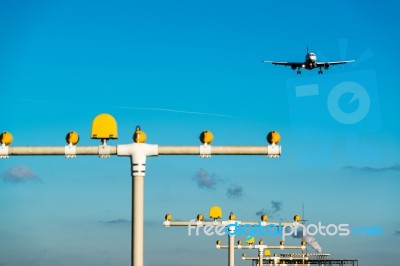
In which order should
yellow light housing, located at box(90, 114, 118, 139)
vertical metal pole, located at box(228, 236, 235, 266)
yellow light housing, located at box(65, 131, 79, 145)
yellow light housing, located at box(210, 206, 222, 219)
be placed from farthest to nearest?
vertical metal pole, located at box(228, 236, 235, 266)
yellow light housing, located at box(210, 206, 222, 219)
yellow light housing, located at box(65, 131, 79, 145)
yellow light housing, located at box(90, 114, 118, 139)

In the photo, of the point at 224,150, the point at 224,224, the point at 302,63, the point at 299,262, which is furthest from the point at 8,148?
the point at 299,262

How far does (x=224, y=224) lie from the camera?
1494 inches

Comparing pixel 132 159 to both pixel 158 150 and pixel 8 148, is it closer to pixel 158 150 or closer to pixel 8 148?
pixel 158 150

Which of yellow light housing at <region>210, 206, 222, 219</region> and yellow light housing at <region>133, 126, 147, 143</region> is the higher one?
yellow light housing at <region>133, 126, 147, 143</region>

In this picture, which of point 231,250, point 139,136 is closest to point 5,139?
point 139,136

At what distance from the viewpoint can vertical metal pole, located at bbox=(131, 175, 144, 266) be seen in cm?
1798

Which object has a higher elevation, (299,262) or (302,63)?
(302,63)

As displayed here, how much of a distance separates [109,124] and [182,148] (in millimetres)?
1641

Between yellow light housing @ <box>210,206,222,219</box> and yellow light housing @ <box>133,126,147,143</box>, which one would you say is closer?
yellow light housing @ <box>133,126,147,143</box>

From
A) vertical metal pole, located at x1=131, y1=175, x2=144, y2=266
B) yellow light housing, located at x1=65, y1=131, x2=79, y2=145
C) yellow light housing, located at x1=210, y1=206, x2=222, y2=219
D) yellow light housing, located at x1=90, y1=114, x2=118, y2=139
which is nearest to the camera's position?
yellow light housing, located at x1=90, y1=114, x2=118, y2=139

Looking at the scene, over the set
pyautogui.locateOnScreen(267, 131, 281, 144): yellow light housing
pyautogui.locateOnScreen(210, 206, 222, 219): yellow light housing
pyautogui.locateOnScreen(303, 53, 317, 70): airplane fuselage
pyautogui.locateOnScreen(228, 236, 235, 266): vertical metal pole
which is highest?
pyautogui.locateOnScreen(303, 53, 317, 70): airplane fuselage

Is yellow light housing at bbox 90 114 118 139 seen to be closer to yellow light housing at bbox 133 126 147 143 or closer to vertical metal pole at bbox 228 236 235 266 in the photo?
yellow light housing at bbox 133 126 147 143

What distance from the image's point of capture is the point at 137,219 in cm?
1802

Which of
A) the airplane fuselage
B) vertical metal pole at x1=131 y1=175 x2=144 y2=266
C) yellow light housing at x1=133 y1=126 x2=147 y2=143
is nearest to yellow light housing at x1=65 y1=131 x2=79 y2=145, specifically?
yellow light housing at x1=133 y1=126 x2=147 y2=143
